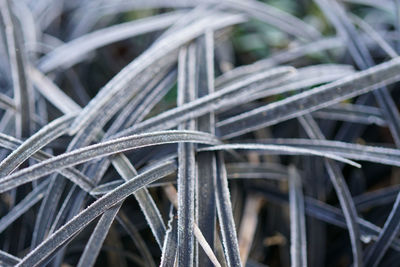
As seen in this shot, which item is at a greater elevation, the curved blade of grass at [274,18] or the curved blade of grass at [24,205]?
the curved blade of grass at [274,18]

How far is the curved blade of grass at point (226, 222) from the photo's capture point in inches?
17.2

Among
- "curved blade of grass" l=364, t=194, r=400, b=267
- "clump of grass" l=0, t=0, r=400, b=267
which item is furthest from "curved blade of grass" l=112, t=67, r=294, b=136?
"curved blade of grass" l=364, t=194, r=400, b=267

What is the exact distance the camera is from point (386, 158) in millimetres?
510

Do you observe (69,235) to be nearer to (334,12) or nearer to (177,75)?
(177,75)

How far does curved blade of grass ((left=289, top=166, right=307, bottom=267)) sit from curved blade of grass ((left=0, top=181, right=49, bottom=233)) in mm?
316

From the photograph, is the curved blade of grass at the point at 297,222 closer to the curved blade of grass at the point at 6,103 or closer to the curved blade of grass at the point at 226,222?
the curved blade of grass at the point at 226,222

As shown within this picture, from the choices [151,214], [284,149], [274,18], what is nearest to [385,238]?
[284,149]

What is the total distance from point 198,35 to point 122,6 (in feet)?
1.00

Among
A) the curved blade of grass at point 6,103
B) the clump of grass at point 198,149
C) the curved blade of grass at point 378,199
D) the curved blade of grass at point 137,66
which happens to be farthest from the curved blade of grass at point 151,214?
the curved blade of grass at point 378,199

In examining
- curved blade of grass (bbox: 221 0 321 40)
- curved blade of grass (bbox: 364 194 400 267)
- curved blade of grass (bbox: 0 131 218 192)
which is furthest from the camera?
curved blade of grass (bbox: 221 0 321 40)

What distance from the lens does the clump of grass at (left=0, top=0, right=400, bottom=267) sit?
453mm

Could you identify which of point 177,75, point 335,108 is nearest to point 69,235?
point 177,75

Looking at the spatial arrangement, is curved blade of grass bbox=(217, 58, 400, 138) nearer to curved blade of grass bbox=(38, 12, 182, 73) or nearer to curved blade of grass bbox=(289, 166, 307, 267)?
curved blade of grass bbox=(289, 166, 307, 267)

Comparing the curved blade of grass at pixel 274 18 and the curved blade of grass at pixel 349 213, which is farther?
the curved blade of grass at pixel 274 18
